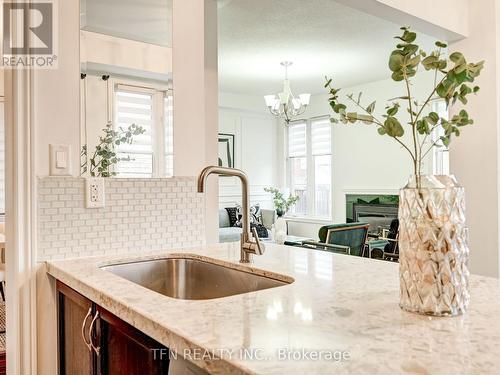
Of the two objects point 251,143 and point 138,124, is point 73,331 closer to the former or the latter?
point 138,124

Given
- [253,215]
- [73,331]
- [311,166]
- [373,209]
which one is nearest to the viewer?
[73,331]

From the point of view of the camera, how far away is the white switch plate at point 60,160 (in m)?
1.64

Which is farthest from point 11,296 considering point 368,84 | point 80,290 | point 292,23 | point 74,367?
point 368,84

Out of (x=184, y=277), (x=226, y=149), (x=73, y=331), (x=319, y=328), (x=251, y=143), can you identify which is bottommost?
(x=73, y=331)

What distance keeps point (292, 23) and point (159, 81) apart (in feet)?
8.12

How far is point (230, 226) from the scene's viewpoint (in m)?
6.84

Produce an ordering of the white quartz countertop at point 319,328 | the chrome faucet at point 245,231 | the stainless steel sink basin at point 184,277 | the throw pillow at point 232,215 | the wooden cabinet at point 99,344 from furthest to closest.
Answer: the throw pillow at point 232,215
the stainless steel sink basin at point 184,277
the chrome faucet at point 245,231
the wooden cabinet at point 99,344
the white quartz countertop at point 319,328

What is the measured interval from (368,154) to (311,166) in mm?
1236

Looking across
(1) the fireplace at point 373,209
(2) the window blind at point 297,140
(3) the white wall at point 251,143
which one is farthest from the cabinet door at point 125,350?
(2) the window blind at point 297,140

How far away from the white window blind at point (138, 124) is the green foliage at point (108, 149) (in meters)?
0.02

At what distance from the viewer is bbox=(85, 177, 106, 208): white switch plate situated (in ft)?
5.65

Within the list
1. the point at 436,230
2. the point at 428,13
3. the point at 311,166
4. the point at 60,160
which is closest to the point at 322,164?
the point at 311,166

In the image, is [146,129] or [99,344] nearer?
[99,344]

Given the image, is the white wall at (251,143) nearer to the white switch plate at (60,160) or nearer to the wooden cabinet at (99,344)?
the white switch plate at (60,160)
